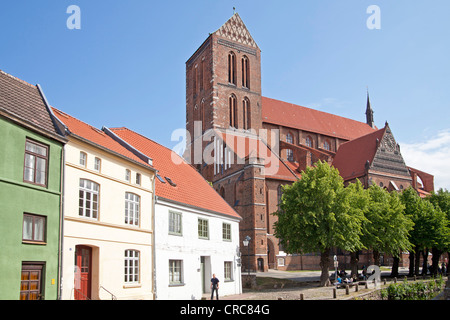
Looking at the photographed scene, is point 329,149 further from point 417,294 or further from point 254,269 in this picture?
point 417,294

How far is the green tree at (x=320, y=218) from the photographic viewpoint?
108 ft

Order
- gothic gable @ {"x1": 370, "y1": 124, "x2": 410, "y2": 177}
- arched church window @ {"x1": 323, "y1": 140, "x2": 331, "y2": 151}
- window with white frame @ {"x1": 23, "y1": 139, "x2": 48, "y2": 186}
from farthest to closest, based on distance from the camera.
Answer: arched church window @ {"x1": 323, "y1": 140, "x2": 331, "y2": 151}
gothic gable @ {"x1": 370, "y1": 124, "x2": 410, "y2": 177}
window with white frame @ {"x1": 23, "y1": 139, "x2": 48, "y2": 186}

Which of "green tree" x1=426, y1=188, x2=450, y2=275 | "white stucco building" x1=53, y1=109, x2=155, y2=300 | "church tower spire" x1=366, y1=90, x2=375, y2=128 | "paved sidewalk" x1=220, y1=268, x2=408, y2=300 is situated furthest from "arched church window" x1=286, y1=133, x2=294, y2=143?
"white stucco building" x1=53, y1=109, x2=155, y2=300

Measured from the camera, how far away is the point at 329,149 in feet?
237

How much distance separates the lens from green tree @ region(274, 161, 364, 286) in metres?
32.8

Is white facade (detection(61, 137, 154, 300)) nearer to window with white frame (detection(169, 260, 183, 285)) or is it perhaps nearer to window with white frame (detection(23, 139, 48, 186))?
window with white frame (detection(23, 139, 48, 186))

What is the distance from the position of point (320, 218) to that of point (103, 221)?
19334 millimetres

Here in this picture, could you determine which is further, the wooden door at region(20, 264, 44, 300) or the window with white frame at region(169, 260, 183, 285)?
the window with white frame at region(169, 260, 183, 285)

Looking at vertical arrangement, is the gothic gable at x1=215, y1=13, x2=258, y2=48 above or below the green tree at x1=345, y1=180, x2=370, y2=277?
above

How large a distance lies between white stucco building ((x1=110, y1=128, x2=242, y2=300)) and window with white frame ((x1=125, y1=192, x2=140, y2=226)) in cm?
132

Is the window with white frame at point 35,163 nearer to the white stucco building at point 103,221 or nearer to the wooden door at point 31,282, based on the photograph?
the white stucco building at point 103,221
